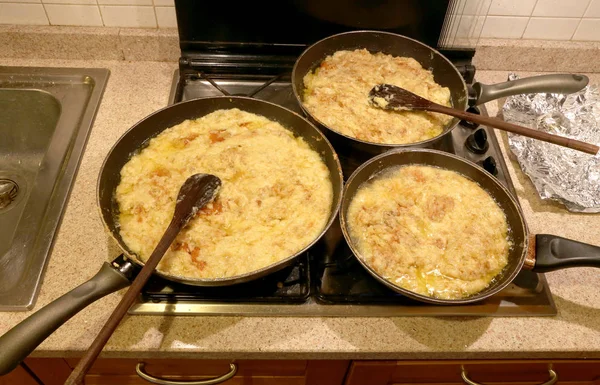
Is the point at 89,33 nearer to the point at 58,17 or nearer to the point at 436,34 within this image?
the point at 58,17

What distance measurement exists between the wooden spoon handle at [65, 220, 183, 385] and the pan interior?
0.39 meters

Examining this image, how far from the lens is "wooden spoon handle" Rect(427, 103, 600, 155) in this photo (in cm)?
112

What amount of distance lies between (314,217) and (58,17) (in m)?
1.15

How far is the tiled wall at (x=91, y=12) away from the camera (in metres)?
1.49

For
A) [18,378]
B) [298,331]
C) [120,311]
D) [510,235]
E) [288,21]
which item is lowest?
[18,378]

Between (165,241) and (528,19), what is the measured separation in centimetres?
147

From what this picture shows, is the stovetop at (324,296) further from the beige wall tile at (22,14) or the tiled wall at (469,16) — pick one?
the beige wall tile at (22,14)

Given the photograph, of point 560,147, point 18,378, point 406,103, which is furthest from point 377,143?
point 18,378

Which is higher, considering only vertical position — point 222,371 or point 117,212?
point 117,212

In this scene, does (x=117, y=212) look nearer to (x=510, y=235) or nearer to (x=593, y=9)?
(x=510, y=235)

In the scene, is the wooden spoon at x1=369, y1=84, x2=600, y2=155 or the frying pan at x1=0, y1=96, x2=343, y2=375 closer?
the frying pan at x1=0, y1=96, x2=343, y2=375

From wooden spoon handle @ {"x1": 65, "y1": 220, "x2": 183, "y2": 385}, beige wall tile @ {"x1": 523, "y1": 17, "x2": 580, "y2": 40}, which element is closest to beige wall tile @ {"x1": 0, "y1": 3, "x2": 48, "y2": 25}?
wooden spoon handle @ {"x1": 65, "y1": 220, "x2": 183, "y2": 385}

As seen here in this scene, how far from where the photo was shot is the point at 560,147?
135 cm

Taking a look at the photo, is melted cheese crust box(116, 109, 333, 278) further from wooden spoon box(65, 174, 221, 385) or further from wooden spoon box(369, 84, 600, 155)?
wooden spoon box(369, 84, 600, 155)
